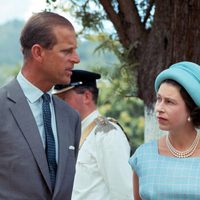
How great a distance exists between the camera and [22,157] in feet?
12.0

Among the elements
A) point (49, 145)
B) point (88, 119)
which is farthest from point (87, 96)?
point (49, 145)

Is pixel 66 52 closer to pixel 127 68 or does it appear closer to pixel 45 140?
pixel 45 140

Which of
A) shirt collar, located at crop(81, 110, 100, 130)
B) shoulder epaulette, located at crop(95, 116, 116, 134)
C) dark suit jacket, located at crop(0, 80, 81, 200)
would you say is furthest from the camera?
shirt collar, located at crop(81, 110, 100, 130)

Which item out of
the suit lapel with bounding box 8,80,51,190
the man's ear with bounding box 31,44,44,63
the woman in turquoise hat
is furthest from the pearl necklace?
the man's ear with bounding box 31,44,44,63

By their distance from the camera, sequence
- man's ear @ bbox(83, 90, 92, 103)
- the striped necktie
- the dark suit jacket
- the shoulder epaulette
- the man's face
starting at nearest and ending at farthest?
the dark suit jacket, the striped necktie, the man's face, the shoulder epaulette, man's ear @ bbox(83, 90, 92, 103)

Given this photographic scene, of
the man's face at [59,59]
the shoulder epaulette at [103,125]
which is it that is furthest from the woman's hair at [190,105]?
the shoulder epaulette at [103,125]

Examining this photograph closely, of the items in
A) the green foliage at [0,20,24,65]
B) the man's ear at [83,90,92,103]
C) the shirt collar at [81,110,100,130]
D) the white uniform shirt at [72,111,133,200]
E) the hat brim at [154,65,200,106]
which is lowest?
the green foliage at [0,20,24,65]

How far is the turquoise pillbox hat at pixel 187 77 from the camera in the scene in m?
3.75

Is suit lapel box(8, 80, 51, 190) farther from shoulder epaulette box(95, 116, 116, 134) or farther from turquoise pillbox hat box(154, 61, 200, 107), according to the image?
shoulder epaulette box(95, 116, 116, 134)

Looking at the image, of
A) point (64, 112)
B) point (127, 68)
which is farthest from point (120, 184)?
point (127, 68)

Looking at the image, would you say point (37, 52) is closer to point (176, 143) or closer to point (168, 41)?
point (176, 143)

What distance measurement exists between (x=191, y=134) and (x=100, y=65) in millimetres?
2246

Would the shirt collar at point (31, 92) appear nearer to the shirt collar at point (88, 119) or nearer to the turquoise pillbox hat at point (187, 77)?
the turquoise pillbox hat at point (187, 77)

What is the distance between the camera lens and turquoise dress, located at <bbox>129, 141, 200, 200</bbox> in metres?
3.67
